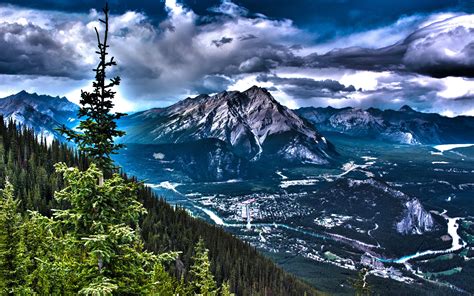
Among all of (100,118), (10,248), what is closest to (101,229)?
(100,118)

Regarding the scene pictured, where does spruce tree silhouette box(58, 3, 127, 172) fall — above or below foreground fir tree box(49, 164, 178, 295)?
above

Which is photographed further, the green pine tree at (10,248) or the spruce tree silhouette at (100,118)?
the green pine tree at (10,248)

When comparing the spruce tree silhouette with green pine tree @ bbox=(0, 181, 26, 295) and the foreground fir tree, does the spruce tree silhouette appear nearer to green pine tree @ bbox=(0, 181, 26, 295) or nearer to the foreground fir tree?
the foreground fir tree

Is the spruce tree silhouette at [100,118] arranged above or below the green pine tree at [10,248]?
above

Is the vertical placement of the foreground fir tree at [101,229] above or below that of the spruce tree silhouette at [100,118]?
below

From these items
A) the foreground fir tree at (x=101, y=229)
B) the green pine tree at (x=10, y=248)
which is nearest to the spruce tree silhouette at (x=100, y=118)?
the foreground fir tree at (x=101, y=229)

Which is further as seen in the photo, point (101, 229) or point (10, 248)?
point (10, 248)

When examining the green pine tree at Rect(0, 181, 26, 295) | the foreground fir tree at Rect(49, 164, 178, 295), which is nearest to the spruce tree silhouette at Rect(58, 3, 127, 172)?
the foreground fir tree at Rect(49, 164, 178, 295)

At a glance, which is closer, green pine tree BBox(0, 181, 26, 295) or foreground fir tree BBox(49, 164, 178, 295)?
foreground fir tree BBox(49, 164, 178, 295)

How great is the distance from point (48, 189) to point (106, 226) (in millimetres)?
187779

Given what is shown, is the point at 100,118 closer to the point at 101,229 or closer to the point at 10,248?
the point at 101,229

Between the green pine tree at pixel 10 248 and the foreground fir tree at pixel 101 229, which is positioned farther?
the green pine tree at pixel 10 248

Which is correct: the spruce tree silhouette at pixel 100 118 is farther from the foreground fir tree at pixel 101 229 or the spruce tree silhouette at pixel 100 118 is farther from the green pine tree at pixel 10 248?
the green pine tree at pixel 10 248

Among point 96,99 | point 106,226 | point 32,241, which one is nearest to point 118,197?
point 106,226
